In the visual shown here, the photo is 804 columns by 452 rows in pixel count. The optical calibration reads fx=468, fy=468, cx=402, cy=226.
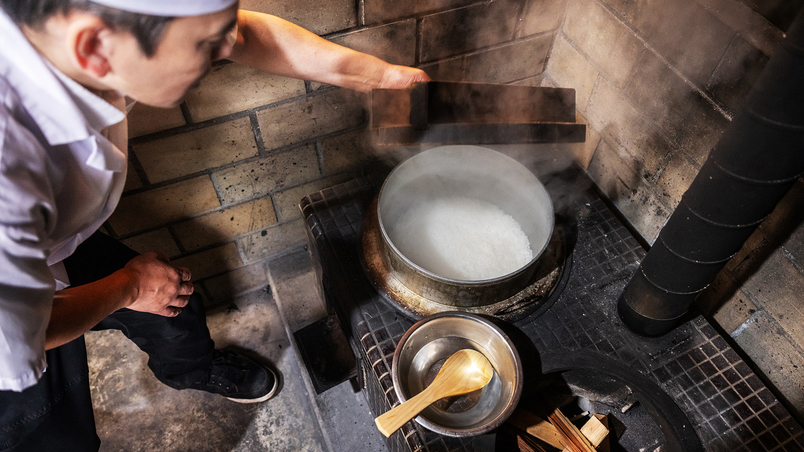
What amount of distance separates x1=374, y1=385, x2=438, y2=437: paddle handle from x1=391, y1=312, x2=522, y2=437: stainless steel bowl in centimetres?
3

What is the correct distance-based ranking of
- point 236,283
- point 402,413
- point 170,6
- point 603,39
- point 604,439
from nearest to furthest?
point 170,6, point 402,413, point 604,439, point 603,39, point 236,283

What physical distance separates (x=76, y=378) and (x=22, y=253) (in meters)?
1.08

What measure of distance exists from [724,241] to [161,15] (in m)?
1.65

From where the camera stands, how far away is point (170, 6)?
2.97 feet

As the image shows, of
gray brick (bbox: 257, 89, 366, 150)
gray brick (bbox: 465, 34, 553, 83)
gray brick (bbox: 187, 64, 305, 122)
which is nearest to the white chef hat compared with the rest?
gray brick (bbox: 187, 64, 305, 122)

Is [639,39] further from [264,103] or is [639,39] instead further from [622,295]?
[264,103]

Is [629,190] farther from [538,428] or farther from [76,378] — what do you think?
[76,378]

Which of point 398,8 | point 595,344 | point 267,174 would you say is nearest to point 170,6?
point 398,8

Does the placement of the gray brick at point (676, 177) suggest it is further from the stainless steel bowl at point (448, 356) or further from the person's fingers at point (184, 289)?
the person's fingers at point (184, 289)

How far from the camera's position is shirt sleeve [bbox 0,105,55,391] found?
38.0 inches

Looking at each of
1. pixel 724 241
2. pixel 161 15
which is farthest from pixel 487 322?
pixel 161 15

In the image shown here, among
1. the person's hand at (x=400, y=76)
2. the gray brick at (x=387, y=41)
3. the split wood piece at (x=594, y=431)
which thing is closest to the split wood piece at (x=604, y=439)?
the split wood piece at (x=594, y=431)

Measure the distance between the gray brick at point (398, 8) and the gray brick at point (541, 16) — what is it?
1.24 feet

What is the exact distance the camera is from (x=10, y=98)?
3.22ft
